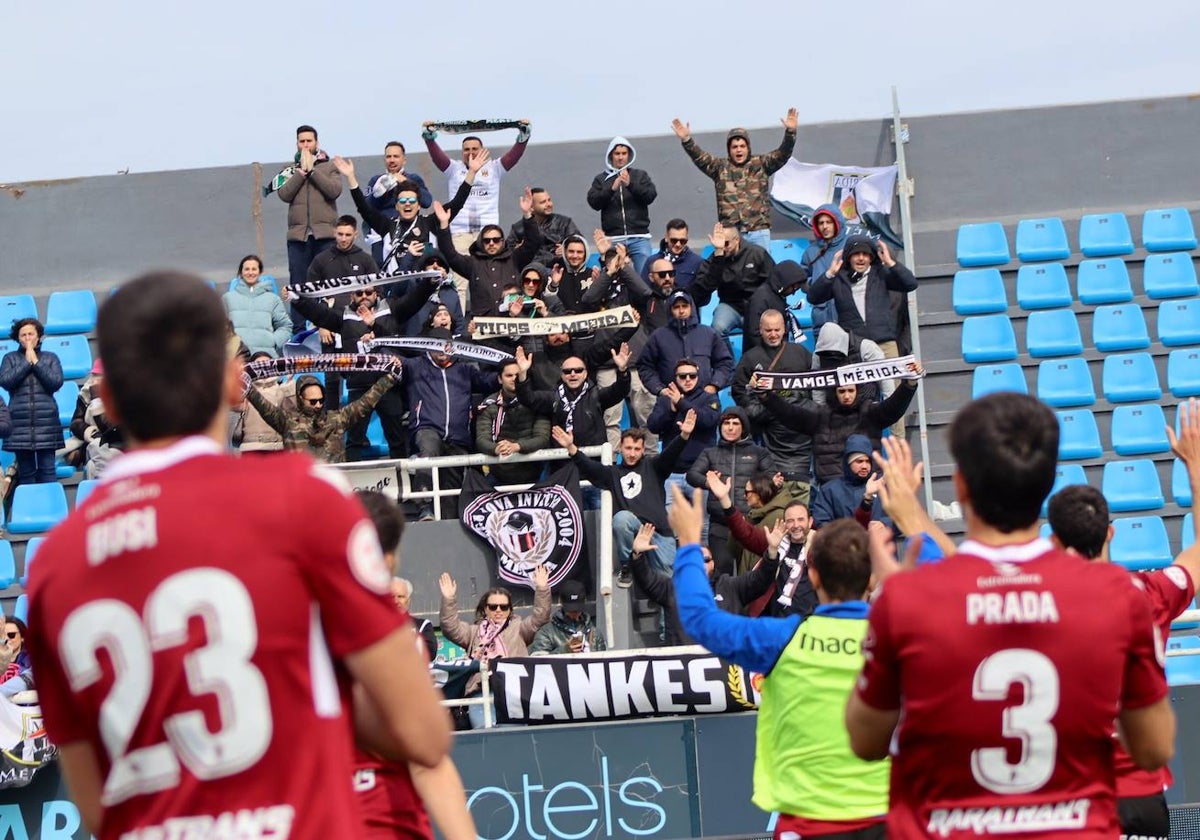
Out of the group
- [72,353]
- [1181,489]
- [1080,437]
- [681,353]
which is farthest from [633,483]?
[72,353]

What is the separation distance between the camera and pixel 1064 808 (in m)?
3.72

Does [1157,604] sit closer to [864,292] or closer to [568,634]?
[568,634]

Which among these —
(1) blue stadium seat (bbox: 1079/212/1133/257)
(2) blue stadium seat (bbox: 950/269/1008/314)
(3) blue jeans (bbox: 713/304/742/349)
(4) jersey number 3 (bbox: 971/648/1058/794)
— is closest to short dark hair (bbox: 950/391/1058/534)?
(4) jersey number 3 (bbox: 971/648/1058/794)

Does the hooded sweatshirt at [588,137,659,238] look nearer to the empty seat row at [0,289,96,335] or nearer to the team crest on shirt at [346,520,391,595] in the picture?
the empty seat row at [0,289,96,335]

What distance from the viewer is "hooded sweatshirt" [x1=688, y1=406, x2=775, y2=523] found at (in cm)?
1355

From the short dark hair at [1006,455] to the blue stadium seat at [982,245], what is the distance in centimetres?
1486

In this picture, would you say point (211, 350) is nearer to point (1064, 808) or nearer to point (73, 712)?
point (73, 712)

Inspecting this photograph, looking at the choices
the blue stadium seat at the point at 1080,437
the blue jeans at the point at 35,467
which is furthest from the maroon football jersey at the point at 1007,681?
the blue jeans at the point at 35,467

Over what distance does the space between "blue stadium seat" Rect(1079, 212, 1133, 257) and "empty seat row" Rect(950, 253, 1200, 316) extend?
267 mm

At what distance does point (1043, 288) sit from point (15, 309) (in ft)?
36.6

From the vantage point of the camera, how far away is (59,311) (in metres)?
18.7

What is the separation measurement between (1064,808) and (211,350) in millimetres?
2122

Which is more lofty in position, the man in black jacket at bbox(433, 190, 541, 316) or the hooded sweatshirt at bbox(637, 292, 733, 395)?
the man in black jacket at bbox(433, 190, 541, 316)

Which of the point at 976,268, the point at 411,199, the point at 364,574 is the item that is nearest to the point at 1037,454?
the point at 364,574
